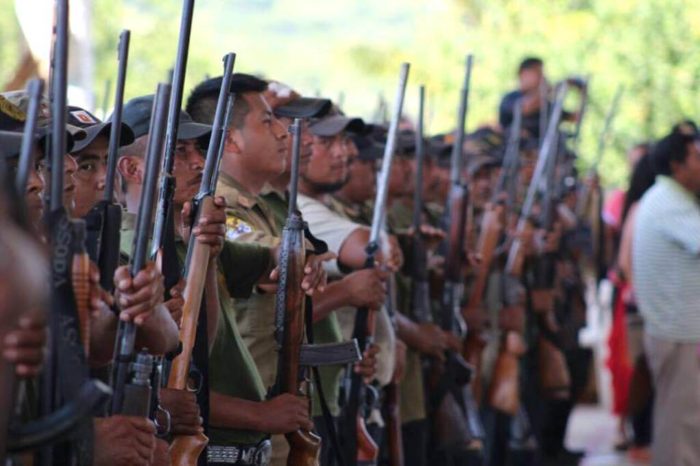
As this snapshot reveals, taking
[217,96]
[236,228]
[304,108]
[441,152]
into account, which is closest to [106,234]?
[236,228]

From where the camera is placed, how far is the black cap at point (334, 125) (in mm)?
6570

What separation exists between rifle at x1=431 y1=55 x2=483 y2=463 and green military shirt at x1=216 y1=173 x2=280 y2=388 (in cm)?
246

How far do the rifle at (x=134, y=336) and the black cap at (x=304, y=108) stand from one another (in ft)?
8.28

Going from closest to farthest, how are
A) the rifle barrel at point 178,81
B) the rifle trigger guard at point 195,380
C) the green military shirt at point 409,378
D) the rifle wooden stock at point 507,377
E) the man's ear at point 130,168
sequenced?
the rifle barrel at point 178,81, the rifle trigger guard at point 195,380, the man's ear at point 130,168, the green military shirt at point 409,378, the rifle wooden stock at point 507,377

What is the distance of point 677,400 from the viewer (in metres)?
9.38

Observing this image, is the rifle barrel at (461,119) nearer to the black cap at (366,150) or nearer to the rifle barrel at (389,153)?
the black cap at (366,150)

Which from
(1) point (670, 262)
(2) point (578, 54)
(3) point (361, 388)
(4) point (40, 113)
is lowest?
(3) point (361, 388)

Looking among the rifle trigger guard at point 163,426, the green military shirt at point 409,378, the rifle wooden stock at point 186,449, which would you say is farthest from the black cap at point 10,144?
the green military shirt at point 409,378

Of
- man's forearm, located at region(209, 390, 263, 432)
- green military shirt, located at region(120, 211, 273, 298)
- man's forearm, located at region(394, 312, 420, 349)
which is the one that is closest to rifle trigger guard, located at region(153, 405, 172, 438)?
man's forearm, located at region(209, 390, 263, 432)

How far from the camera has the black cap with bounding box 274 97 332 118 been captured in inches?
248

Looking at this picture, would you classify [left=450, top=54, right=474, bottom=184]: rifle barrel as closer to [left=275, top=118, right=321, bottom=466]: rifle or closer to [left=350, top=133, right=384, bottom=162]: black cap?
[left=350, top=133, right=384, bottom=162]: black cap

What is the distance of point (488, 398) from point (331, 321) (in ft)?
11.5

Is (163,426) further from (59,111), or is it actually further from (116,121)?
(59,111)

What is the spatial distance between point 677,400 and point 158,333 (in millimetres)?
6016
